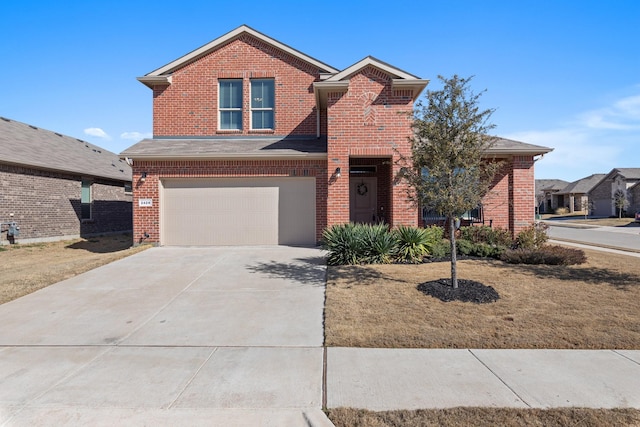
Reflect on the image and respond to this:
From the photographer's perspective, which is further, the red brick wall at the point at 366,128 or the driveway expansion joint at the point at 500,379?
the red brick wall at the point at 366,128

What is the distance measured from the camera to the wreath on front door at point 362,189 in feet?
45.1

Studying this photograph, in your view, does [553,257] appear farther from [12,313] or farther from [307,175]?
[12,313]

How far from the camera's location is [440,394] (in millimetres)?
Result: 3285

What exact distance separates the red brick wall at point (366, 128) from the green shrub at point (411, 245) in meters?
1.56

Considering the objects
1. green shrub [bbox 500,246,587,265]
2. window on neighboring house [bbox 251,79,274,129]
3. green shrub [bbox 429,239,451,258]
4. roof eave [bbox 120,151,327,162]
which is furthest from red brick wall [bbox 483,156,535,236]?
window on neighboring house [bbox 251,79,274,129]

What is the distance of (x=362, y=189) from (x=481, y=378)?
1056 cm

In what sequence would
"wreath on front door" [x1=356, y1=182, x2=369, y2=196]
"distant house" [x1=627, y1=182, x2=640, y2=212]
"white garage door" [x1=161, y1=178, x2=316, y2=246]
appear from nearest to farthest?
"white garage door" [x1=161, y1=178, x2=316, y2=246] < "wreath on front door" [x1=356, y1=182, x2=369, y2=196] < "distant house" [x1=627, y1=182, x2=640, y2=212]

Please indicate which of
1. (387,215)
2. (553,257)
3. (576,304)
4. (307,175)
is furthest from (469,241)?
(307,175)

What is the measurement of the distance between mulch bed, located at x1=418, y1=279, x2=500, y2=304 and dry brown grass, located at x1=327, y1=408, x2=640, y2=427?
3.07 m

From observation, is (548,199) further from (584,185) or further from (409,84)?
(409,84)

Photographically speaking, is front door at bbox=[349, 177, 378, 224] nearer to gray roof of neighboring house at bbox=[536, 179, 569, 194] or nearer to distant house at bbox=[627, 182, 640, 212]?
distant house at bbox=[627, 182, 640, 212]

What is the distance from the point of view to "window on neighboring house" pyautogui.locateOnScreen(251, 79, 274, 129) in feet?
44.7

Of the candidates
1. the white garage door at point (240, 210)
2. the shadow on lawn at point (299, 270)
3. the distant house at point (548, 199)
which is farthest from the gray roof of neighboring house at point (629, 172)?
the shadow on lawn at point (299, 270)

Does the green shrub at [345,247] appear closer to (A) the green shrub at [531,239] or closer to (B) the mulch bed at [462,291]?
(B) the mulch bed at [462,291]
